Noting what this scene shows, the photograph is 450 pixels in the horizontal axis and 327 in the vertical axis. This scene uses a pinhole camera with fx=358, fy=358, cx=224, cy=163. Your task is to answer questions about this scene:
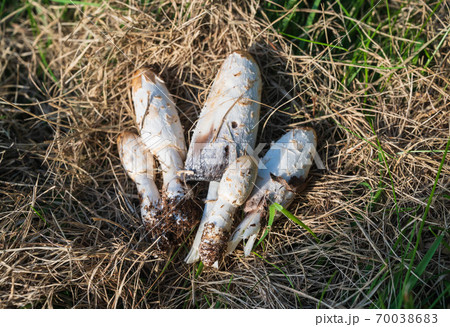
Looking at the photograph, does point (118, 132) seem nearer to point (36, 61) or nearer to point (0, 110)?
point (0, 110)

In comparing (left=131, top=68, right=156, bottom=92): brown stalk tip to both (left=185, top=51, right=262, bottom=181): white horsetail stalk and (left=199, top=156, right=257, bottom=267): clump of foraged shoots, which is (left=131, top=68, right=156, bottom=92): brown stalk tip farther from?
(left=199, top=156, right=257, bottom=267): clump of foraged shoots

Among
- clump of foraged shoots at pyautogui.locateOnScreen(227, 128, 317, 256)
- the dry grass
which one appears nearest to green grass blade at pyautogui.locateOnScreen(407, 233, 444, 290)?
the dry grass

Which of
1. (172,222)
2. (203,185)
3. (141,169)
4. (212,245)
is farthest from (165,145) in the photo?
(212,245)

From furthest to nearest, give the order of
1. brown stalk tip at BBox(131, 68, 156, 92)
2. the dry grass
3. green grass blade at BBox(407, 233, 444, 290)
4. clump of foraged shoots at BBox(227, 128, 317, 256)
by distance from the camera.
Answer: brown stalk tip at BBox(131, 68, 156, 92), clump of foraged shoots at BBox(227, 128, 317, 256), the dry grass, green grass blade at BBox(407, 233, 444, 290)

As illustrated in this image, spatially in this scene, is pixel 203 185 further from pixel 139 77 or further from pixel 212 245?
pixel 139 77

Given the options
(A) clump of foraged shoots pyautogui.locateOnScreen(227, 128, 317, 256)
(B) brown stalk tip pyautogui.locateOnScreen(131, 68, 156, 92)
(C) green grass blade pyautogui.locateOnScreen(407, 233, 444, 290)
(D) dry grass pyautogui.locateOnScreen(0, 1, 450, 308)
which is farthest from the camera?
(B) brown stalk tip pyautogui.locateOnScreen(131, 68, 156, 92)

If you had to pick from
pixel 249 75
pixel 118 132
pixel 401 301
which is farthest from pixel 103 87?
pixel 401 301

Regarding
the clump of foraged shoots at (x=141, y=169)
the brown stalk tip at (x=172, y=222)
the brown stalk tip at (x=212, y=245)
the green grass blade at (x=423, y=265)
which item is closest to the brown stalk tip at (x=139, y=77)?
the clump of foraged shoots at (x=141, y=169)
